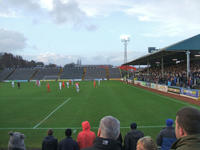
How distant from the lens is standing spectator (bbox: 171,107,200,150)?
1.68m

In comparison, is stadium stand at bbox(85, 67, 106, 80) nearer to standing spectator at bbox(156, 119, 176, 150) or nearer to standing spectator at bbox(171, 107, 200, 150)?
standing spectator at bbox(156, 119, 176, 150)

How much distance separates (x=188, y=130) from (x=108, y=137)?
1.16m

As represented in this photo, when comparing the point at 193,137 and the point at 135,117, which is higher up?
the point at 193,137

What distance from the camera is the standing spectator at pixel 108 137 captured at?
242 centimetres

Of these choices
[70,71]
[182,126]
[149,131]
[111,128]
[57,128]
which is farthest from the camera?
[70,71]

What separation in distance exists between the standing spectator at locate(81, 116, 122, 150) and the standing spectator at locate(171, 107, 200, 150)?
0.89 metres

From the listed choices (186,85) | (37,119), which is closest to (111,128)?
(37,119)

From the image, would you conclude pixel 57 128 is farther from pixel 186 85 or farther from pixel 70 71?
pixel 70 71

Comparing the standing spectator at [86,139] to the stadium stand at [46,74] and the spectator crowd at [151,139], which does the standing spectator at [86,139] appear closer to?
the spectator crowd at [151,139]

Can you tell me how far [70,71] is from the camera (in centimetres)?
8519

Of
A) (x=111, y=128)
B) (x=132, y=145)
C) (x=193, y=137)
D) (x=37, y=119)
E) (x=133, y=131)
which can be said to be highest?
(x=193, y=137)

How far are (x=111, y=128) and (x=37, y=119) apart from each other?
35.1 feet

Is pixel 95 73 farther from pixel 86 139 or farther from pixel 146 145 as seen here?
pixel 146 145

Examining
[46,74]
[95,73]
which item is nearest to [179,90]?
[95,73]
